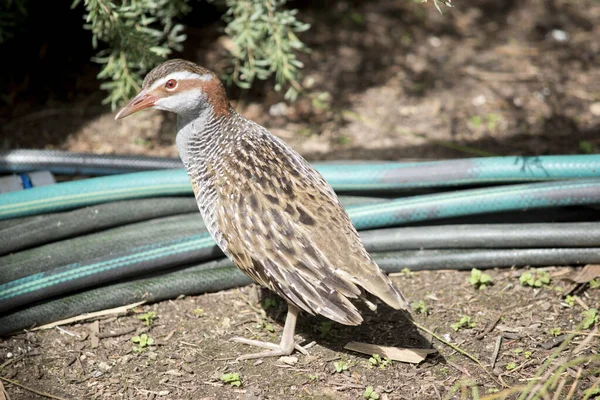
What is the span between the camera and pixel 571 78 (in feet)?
19.4

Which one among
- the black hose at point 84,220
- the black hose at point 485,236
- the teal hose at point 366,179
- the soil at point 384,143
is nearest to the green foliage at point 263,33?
the soil at point 384,143

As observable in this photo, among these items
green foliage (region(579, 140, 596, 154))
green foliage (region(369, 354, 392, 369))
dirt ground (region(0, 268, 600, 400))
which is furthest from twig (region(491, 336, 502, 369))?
green foliage (region(579, 140, 596, 154))

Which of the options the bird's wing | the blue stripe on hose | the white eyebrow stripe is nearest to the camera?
the bird's wing

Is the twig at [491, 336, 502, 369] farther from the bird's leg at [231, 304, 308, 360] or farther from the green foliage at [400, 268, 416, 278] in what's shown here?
the bird's leg at [231, 304, 308, 360]

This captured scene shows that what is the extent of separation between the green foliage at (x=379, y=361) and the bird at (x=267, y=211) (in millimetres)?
247

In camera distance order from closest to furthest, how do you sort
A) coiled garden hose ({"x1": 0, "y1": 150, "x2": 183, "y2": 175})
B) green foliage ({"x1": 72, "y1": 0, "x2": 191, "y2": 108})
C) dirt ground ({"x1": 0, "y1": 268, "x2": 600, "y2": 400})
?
1. dirt ground ({"x1": 0, "y1": 268, "x2": 600, "y2": 400})
2. green foliage ({"x1": 72, "y1": 0, "x2": 191, "y2": 108})
3. coiled garden hose ({"x1": 0, "y1": 150, "x2": 183, "y2": 175})

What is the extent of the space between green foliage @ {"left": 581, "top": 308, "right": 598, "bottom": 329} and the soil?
0.04 m

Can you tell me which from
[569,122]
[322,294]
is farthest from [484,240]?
[569,122]

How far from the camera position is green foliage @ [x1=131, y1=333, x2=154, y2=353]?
11.5 ft

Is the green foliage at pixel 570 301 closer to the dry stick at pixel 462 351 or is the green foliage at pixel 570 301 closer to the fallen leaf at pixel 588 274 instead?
the fallen leaf at pixel 588 274

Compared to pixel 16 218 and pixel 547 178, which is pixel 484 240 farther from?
pixel 16 218

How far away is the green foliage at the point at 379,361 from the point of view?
10.9ft

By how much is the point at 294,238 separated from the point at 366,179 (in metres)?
1.01

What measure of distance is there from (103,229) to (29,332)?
2.37 feet
